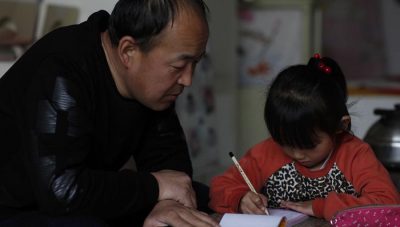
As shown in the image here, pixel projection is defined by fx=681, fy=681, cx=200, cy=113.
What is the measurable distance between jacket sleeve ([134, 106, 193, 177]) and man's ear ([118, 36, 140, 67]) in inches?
11.7

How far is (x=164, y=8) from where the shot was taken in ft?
5.14

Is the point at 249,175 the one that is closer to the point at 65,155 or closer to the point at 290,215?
the point at 290,215

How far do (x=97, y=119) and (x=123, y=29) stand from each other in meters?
→ 0.23

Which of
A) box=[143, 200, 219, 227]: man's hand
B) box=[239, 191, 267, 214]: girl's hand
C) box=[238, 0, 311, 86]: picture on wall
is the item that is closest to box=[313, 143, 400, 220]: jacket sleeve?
box=[239, 191, 267, 214]: girl's hand

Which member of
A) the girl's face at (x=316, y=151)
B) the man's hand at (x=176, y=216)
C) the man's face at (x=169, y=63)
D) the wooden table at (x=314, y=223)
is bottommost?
the wooden table at (x=314, y=223)

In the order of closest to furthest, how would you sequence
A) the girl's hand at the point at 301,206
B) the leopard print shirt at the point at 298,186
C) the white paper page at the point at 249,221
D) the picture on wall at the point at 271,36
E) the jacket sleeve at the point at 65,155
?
the white paper page at the point at 249,221 → the jacket sleeve at the point at 65,155 → the girl's hand at the point at 301,206 → the leopard print shirt at the point at 298,186 → the picture on wall at the point at 271,36

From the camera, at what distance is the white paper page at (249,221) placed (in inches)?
54.4

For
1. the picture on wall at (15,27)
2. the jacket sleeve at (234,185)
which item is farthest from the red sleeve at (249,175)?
the picture on wall at (15,27)

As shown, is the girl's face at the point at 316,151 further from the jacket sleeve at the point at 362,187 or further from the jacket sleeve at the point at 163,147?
the jacket sleeve at the point at 163,147

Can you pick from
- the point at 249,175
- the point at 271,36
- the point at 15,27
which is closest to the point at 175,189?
the point at 249,175

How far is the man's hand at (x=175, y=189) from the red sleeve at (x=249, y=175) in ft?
0.29

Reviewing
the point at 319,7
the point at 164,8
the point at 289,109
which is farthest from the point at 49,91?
the point at 319,7

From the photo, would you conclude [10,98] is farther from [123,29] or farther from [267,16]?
[267,16]

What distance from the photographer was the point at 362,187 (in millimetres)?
1633
